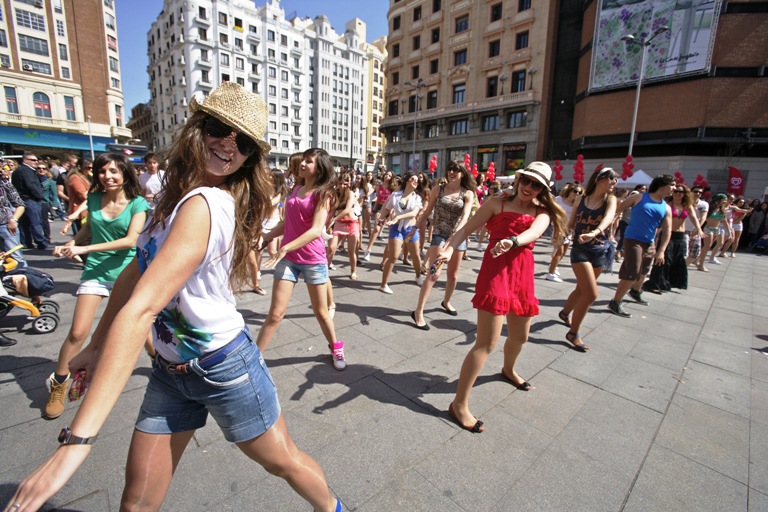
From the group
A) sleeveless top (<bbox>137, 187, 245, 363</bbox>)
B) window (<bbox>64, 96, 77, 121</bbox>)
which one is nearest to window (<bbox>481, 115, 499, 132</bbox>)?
sleeveless top (<bbox>137, 187, 245, 363</bbox>)

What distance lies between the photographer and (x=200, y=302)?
1.29 m

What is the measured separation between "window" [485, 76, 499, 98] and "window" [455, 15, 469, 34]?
19.7 feet

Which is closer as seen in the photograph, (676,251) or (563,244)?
(676,251)

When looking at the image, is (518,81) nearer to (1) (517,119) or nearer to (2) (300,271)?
(1) (517,119)

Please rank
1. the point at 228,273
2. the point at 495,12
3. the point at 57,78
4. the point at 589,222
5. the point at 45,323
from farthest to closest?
the point at 57,78
the point at 495,12
the point at 589,222
the point at 45,323
the point at 228,273

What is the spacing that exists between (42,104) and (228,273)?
180 ft

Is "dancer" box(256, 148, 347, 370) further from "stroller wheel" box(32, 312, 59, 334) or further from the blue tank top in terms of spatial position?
the blue tank top

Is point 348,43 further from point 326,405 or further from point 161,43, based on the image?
point 326,405

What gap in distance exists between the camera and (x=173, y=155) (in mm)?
1364

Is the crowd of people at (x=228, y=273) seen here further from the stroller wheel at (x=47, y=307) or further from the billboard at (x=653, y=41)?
the billboard at (x=653, y=41)

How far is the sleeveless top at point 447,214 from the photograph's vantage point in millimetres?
5004

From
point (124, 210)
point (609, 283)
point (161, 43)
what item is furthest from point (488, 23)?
point (161, 43)

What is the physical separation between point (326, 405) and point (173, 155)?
7.29 ft

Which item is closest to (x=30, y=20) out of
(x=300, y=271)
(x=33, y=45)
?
(x=33, y=45)
